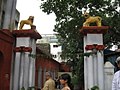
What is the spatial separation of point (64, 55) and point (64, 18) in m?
5.70

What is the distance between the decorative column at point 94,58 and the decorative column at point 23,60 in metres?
2.26

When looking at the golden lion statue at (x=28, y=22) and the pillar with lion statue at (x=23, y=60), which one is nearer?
the pillar with lion statue at (x=23, y=60)

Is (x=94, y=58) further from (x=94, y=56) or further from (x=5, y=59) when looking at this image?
(x=5, y=59)

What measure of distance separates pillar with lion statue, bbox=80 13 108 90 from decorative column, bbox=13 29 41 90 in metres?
2.25

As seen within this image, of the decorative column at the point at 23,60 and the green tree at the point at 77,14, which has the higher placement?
the green tree at the point at 77,14

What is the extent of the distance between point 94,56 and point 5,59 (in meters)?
3.52

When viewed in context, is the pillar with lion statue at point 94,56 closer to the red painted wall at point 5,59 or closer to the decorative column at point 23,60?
the decorative column at point 23,60

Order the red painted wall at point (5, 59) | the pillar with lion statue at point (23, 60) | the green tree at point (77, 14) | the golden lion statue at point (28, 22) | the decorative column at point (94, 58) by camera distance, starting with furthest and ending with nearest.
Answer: the green tree at point (77, 14) → the golden lion statue at point (28, 22) → the pillar with lion statue at point (23, 60) → the red painted wall at point (5, 59) → the decorative column at point (94, 58)

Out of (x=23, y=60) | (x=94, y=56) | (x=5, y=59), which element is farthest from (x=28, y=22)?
(x=94, y=56)

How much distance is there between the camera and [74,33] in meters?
16.0

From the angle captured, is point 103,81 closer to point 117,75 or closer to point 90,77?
point 90,77

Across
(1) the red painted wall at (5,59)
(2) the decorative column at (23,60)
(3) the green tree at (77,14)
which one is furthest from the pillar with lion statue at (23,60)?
(3) the green tree at (77,14)

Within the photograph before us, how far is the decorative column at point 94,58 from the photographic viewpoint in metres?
9.84

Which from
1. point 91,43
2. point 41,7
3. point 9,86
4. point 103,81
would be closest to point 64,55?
point 91,43
